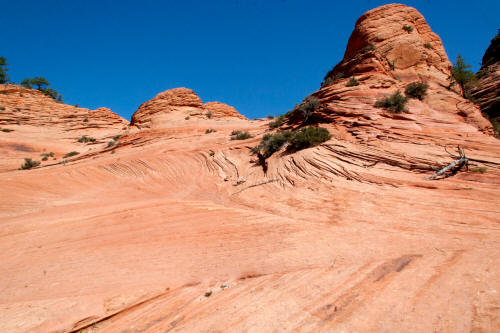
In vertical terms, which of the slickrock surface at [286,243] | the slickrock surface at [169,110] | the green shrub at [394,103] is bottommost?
the slickrock surface at [286,243]

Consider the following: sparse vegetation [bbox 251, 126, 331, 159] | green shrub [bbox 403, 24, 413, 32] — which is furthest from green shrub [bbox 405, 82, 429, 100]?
green shrub [bbox 403, 24, 413, 32]

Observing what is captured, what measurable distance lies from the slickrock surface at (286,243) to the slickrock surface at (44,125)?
56.3 ft

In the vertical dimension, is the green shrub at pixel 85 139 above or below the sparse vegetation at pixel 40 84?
below

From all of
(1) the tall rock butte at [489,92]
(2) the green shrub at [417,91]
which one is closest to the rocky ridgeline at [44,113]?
(2) the green shrub at [417,91]

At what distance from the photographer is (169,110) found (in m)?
24.1

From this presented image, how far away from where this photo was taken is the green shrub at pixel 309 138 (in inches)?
349

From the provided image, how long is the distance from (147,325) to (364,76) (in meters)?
13.8

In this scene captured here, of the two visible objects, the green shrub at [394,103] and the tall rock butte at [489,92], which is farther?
the tall rock butte at [489,92]

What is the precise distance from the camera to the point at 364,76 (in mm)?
12195

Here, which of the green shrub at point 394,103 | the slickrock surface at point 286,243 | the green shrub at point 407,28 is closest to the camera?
the slickrock surface at point 286,243

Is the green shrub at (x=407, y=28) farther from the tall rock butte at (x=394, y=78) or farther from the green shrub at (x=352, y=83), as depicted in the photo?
the green shrub at (x=352, y=83)

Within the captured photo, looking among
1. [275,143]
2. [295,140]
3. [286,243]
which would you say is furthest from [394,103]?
[286,243]

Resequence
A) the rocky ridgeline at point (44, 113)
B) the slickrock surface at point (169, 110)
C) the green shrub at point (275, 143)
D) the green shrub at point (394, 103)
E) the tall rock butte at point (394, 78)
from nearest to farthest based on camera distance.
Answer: the tall rock butte at point (394, 78)
the green shrub at point (394, 103)
the green shrub at point (275, 143)
the slickrock surface at point (169, 110)
the rocky ridgeline at point (44, 113)

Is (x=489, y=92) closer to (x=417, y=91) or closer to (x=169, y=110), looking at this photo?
(x=417, y=91)
